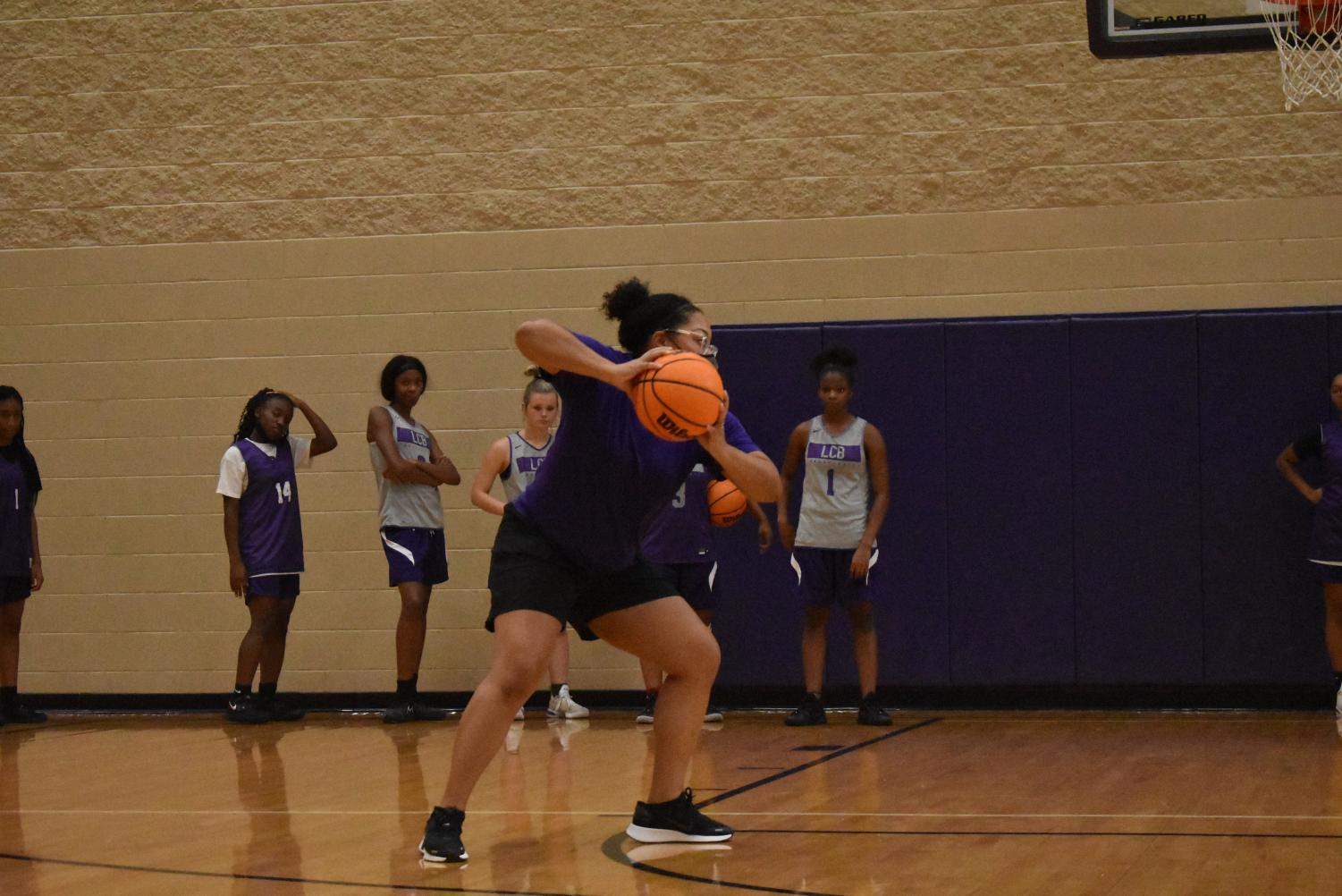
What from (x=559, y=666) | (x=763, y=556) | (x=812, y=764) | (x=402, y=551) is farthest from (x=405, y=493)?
(x=812, y=764)

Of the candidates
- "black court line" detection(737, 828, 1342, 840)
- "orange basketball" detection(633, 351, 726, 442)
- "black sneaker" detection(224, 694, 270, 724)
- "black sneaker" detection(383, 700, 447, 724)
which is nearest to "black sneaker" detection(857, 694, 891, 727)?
"black sneaker" detection(383, 700, 447, 724)

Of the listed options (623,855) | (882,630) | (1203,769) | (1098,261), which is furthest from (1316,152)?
(623,855)

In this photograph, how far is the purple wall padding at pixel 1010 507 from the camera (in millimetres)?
8578

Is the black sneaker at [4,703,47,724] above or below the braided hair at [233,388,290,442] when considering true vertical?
below

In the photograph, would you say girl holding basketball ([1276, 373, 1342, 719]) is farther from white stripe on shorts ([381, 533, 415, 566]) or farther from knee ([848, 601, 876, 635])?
white stripe on shorts ([381, 533, 415, 566])

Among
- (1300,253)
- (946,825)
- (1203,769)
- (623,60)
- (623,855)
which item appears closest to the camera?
Result: (623,855)

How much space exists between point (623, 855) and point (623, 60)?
5836mm

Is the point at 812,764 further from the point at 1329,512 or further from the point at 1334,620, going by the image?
the point at 1329,512

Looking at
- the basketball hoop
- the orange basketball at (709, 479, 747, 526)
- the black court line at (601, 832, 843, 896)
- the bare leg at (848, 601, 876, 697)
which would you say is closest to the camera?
the black court line at (601, 832, 843, 896)

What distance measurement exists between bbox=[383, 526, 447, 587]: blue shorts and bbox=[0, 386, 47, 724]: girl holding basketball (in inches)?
79.6

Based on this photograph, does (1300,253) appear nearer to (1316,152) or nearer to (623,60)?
(1316,152)

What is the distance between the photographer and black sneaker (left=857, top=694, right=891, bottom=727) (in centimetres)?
802

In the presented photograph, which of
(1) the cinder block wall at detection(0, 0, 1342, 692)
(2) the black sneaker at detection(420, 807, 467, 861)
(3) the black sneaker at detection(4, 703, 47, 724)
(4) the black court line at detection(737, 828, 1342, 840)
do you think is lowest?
(3) the black sneaker at detection(4, 703, 47, 724)

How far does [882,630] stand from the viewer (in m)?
8.69
